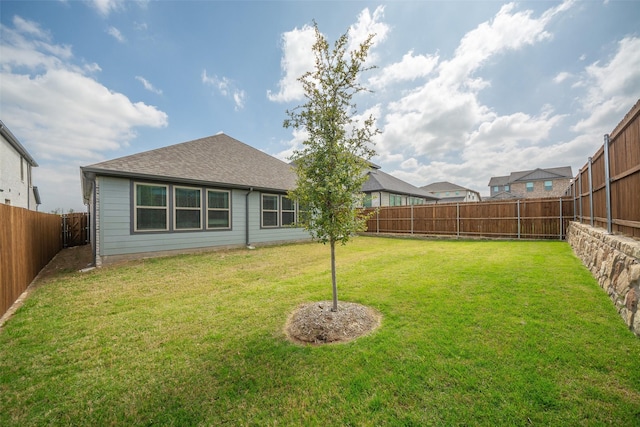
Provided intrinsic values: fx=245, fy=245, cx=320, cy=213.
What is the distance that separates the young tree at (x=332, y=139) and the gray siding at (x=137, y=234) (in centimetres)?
726

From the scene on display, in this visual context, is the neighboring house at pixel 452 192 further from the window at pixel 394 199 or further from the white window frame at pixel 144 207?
the white window frame at pixel 144 207

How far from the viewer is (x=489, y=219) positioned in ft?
41.7

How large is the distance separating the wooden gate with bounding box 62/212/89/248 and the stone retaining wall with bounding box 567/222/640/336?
67.5 ft

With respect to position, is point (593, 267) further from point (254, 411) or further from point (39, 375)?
point (39, 375)

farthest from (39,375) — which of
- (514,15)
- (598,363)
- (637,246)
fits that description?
(514,15)

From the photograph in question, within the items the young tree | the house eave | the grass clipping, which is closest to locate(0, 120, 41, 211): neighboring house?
the house eave

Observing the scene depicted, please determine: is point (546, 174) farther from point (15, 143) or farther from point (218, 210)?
point (15, 143)

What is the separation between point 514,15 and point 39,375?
1335 cm

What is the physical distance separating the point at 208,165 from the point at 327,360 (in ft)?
33.2

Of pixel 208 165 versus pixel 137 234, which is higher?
pixel 208 165

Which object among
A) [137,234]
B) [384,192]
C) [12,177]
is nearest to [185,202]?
[137,234]

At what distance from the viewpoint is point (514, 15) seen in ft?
26.0

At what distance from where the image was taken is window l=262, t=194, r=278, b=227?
11727 mm

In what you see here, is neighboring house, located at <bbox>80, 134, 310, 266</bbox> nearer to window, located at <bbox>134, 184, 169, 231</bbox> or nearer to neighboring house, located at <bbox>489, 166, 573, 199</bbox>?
window, located at <bbox>134, 184, 169, 231</bbox>
